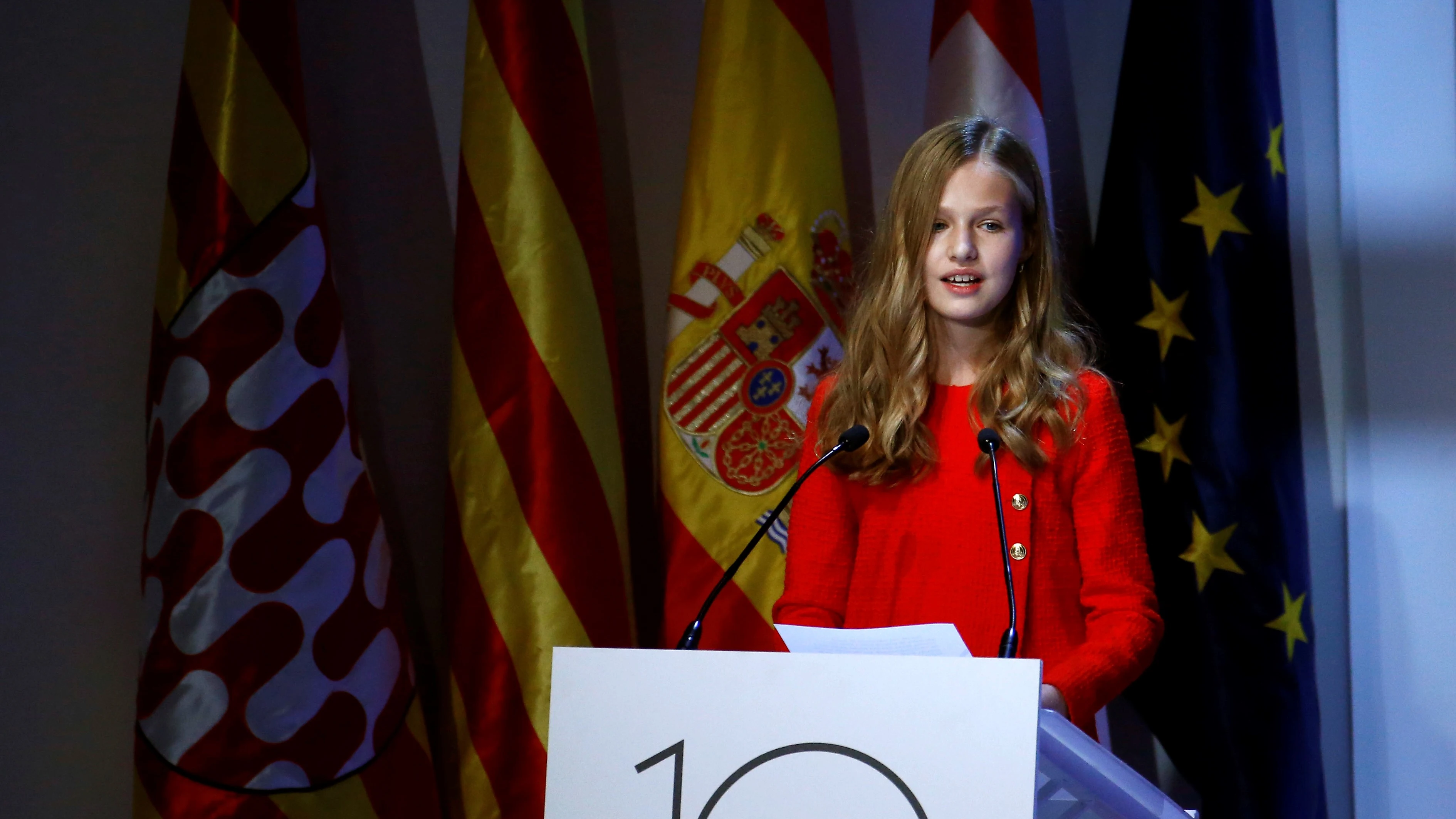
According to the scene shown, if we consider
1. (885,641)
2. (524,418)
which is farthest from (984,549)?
(524,418)

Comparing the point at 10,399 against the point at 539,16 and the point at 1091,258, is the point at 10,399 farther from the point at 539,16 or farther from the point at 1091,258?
the point at 1091,258

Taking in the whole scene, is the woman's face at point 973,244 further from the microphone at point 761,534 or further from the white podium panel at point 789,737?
the white podium panel at point 789,737

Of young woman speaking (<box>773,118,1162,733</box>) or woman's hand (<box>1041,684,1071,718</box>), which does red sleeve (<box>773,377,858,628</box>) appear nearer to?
young woman speaking (<box>773,118,1162,733</box>)

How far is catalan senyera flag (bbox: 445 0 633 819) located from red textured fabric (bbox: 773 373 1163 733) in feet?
1.85

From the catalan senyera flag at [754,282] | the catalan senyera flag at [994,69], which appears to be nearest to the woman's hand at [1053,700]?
the catalan senyera flag at [754,282]

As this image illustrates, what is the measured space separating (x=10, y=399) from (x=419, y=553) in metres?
0.75

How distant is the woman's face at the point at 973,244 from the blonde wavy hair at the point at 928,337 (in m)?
0.01

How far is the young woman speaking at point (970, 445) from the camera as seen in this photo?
1395mm

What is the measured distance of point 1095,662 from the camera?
1.24 meters

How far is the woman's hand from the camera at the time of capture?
1117mm

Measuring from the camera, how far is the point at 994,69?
2.05 metres

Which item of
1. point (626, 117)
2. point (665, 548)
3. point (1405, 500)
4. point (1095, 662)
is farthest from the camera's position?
point (626, 117)

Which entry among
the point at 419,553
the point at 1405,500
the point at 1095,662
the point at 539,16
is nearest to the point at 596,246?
the point at 539,16

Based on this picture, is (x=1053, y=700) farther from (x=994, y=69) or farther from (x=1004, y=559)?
(x=994, y=69)
